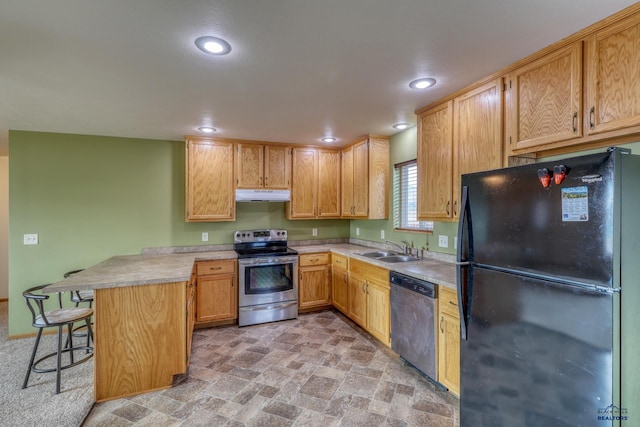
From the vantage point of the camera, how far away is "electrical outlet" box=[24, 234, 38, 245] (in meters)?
3.46

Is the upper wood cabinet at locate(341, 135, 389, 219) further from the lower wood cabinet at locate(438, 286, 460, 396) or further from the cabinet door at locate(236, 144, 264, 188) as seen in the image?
the lower wood cabinet at locate(438, 286, 460, 396)

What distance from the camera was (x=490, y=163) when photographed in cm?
212

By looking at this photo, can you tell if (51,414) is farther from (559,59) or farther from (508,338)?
(559,59)

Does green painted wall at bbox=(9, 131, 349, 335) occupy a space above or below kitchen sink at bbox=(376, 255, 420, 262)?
above

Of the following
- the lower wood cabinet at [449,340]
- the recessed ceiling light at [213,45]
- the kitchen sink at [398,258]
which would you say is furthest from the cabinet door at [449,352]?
the recessed ceiling light at [213,45]

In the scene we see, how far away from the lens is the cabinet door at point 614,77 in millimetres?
→ 1409

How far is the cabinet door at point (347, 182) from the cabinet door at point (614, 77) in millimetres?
2787

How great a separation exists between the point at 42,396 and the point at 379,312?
292 centimetres

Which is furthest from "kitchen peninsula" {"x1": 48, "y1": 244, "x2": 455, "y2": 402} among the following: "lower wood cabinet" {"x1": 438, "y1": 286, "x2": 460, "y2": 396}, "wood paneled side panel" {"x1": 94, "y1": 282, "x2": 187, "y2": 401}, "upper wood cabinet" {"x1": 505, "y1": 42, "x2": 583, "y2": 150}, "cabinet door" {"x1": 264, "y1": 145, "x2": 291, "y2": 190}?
"cabinet door" {"x1": 264, "y1": 145, "x2": 291, "y2": 190}

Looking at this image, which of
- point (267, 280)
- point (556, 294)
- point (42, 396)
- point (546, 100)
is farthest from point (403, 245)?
point (42, 396)

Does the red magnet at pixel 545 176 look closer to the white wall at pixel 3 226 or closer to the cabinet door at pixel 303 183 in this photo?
the cabinet door at pixel 303 183

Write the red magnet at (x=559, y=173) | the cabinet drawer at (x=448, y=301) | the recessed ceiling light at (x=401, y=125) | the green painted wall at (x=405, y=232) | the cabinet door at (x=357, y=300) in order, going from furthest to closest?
the cabinet door at (x=357, y=300) < the recessed ceiling light at (x=401, y=125) < the green painted wall at (x=405, y=232) < the cabinet drawer at (x=448, y=301) < the red magnet at (x=559, y=173)

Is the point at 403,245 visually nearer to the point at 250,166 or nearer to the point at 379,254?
the point at 379,254

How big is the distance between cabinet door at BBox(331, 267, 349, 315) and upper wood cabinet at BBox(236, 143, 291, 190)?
1409 millimetres
